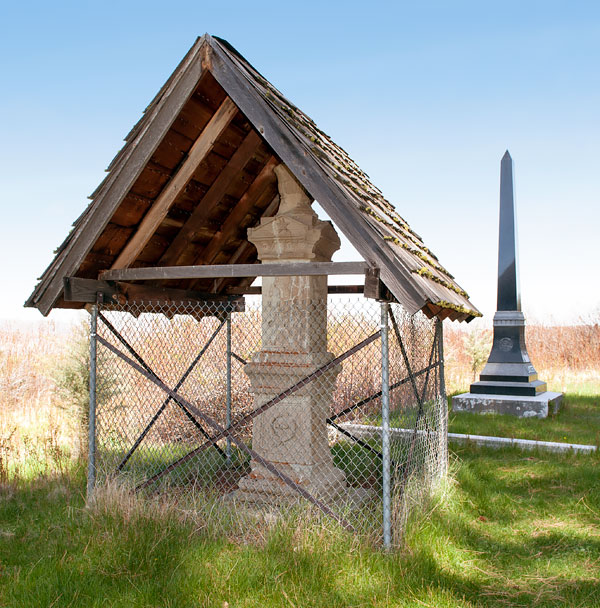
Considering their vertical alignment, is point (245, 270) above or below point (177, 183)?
below

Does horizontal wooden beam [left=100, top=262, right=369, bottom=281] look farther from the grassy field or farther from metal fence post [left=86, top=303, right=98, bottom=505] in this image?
the grassy field

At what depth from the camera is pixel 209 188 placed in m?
5.20

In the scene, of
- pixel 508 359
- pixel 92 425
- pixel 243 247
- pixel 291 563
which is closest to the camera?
pixel 291 563

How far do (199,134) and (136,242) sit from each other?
110cm

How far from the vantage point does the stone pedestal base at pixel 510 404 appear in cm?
1006

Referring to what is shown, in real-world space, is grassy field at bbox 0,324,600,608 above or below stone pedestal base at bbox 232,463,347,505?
below

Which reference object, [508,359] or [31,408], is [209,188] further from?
[508,359]

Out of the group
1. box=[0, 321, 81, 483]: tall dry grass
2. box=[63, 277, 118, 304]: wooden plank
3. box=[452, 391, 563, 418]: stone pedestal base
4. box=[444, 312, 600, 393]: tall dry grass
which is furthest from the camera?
box=[444, 312, 600, 393]: tall dry grass

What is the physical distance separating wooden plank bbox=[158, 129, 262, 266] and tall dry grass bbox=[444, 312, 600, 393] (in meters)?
9.52

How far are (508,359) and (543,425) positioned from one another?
225cm

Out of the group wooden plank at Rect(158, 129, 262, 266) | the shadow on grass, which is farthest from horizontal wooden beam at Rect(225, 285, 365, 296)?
the shadow on grass

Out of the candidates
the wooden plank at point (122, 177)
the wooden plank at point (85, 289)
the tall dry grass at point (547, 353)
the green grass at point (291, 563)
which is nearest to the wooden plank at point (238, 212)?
the wooden plank at point (85, 289)

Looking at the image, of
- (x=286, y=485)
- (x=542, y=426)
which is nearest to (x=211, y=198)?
(x=286, y=485)

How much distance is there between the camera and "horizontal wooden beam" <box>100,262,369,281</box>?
14.1ft
